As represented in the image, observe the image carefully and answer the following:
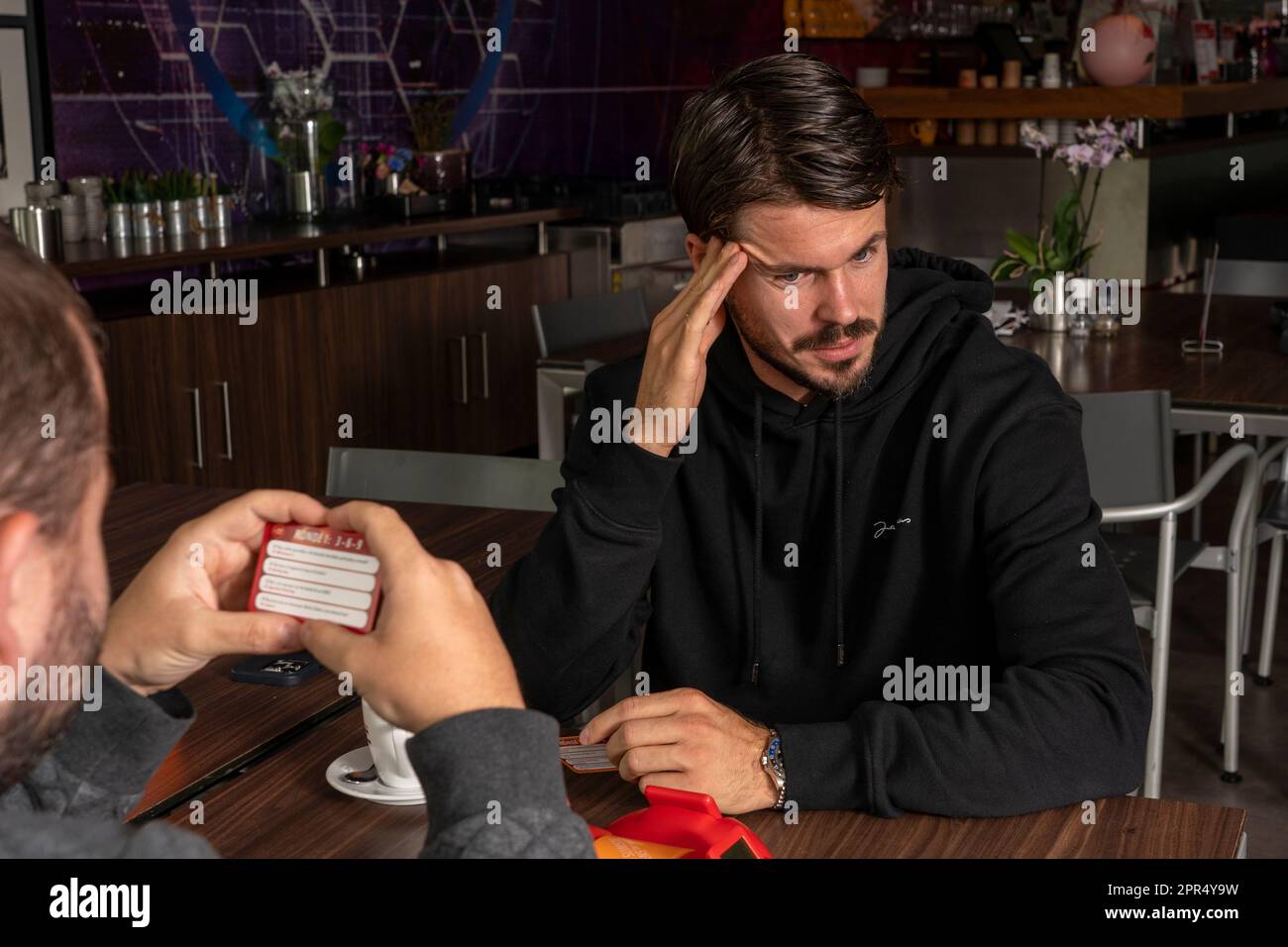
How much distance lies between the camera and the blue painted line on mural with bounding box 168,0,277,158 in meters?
4.47

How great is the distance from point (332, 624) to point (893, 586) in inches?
29.3

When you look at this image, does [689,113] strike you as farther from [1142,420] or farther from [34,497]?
[1142,420]

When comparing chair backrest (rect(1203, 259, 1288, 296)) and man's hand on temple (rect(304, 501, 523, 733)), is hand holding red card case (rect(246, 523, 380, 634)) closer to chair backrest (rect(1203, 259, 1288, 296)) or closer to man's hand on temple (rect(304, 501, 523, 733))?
man's hand on temple (rect(304, 501, 523, 733))

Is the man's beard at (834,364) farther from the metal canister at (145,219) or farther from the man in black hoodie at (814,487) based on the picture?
the metal canister at (145,219)

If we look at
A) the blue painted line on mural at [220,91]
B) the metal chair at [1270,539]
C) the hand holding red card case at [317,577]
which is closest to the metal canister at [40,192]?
the blue painted line on mural at [220,91]

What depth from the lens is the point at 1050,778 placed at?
119cm

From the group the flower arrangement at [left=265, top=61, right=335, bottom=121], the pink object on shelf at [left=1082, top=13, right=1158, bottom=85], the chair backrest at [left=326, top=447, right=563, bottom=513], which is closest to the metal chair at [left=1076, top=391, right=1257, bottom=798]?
the chair backrest at [left=326, top=447, right=563, bottom=513]

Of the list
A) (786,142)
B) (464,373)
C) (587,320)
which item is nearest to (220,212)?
(464,373)

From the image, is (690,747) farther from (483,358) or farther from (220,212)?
(483,358)

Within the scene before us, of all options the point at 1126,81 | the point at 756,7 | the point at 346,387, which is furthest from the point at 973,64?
the point at 346,387

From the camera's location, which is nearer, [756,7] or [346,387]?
[346,387]

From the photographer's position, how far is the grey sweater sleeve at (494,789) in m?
0.75

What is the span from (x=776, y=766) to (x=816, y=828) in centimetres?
6

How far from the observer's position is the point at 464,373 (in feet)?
15.9
